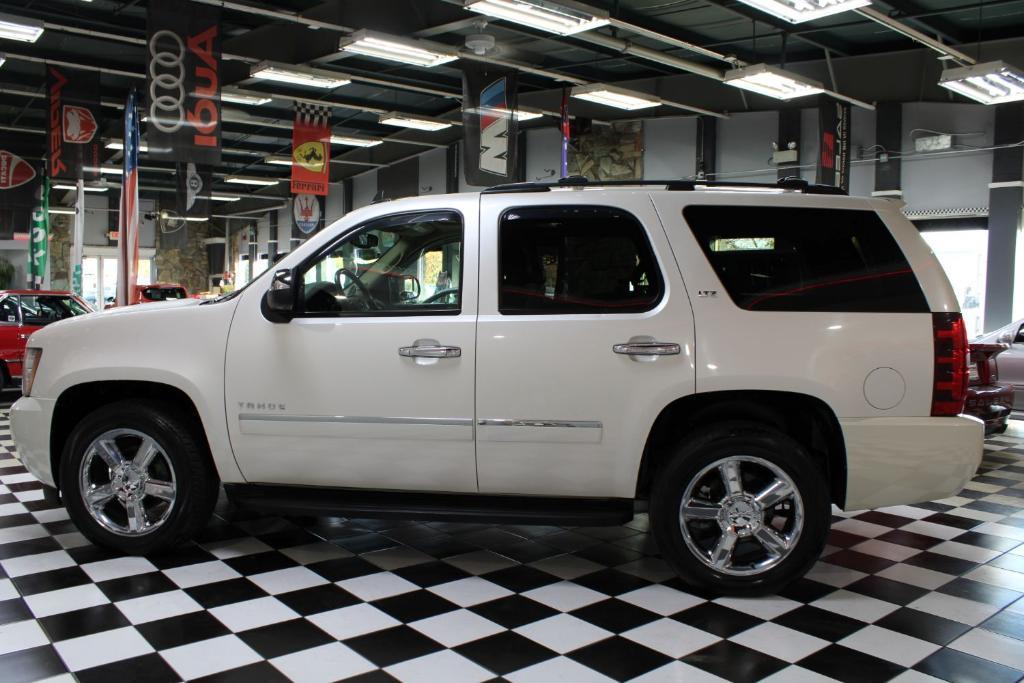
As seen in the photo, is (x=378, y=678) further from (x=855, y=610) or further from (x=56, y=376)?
(x=56, y=376)

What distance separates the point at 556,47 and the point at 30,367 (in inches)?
393

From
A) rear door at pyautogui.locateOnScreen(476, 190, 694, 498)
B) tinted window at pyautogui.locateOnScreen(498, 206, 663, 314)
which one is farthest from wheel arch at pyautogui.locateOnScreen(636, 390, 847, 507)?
tinted window at pyautogui.locateOnScreen(498, 206, 663, 314)

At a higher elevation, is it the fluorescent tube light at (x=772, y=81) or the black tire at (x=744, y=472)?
the fluorescent tube light at (x=772, y=81)

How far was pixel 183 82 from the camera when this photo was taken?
7938mm

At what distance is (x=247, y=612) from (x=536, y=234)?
6.30ft

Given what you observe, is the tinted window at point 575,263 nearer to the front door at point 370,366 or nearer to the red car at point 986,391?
the front door at point 370,366

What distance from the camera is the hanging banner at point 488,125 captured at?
9961 millimetres

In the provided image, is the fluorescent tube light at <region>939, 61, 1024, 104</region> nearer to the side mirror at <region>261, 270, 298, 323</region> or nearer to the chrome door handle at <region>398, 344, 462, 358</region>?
the chrome door handle at <region>398, 344, 462, 358</region>

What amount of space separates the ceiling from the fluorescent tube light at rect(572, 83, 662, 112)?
60 cm

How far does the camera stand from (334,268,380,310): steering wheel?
361cm

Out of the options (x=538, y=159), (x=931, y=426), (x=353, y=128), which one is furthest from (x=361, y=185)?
(x=931, y=426)

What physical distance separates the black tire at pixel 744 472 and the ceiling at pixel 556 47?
626 centimetres

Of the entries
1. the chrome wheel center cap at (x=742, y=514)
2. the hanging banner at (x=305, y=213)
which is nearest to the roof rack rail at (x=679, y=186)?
the chrome wheel center cap at (x=742, y=514)

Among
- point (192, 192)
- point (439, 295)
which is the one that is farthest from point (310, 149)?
point (439, 295)
